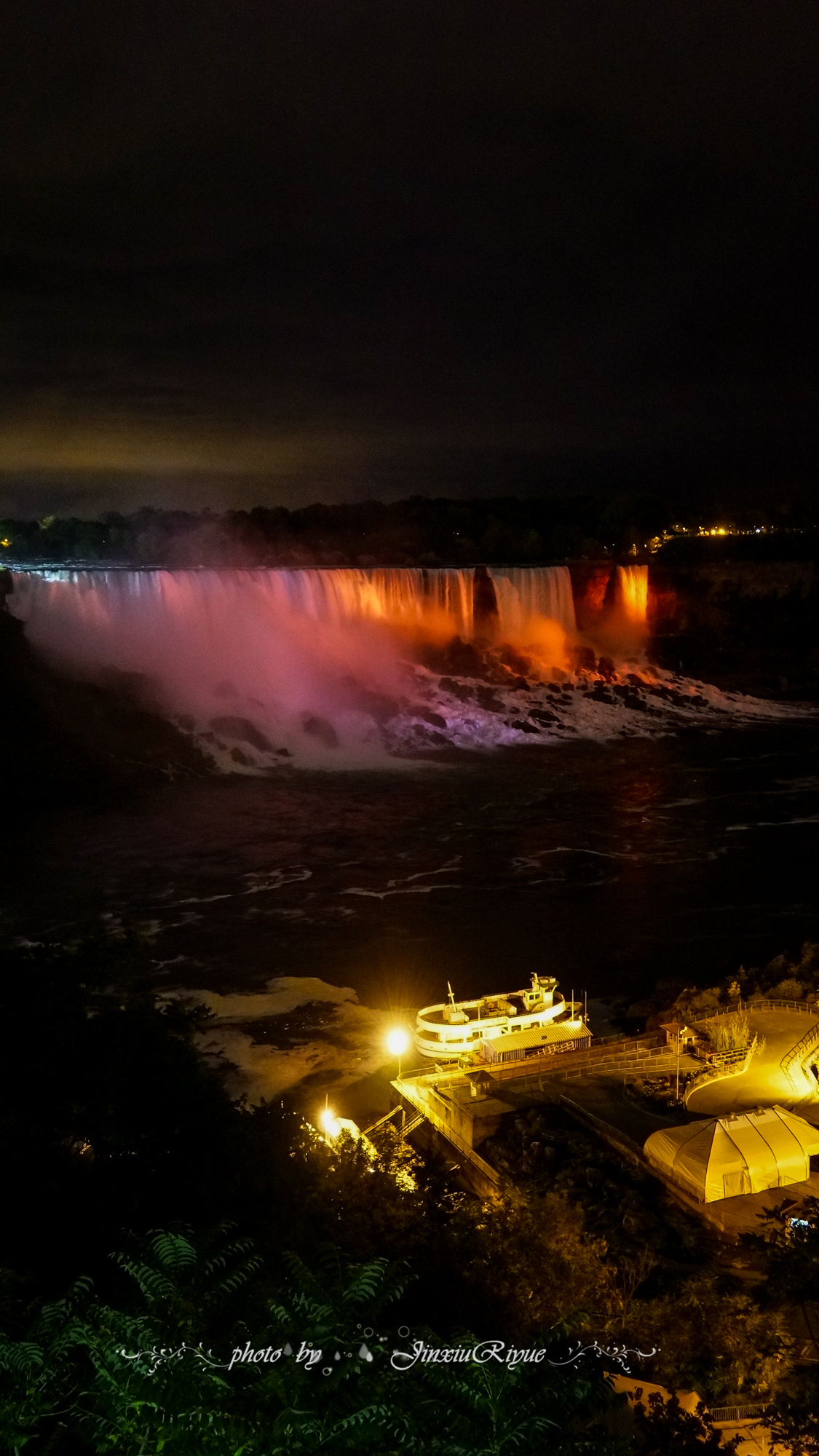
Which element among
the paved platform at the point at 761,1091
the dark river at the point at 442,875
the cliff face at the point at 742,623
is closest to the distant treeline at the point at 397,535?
the cliff face at the point at 742,623

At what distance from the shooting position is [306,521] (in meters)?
81.2

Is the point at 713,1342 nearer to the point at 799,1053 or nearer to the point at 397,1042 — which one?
the point at 799,1053

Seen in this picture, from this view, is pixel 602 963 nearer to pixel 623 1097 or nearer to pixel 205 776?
pixel 623 1097

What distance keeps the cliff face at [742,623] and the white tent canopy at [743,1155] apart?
130 ft

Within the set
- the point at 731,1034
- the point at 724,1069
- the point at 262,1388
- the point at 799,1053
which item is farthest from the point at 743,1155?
the point at 262,1388

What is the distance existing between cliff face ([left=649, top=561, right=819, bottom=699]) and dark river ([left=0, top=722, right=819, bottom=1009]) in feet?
56.3

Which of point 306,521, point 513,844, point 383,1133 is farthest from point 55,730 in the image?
point 306,521

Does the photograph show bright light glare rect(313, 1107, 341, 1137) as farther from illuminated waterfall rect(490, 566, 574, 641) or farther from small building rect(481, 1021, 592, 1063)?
illuminated waterfall rect(490, 566, 574, 641)

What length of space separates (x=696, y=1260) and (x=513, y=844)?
1540 centimetres

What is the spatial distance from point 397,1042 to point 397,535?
6919 centimetres

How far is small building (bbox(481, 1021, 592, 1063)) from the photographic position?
11.1m

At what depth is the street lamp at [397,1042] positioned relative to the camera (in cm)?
1205

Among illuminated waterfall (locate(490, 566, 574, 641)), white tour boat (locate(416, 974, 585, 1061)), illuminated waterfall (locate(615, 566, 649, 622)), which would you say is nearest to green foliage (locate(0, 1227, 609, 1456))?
white tour boat (locate(416, 974, 585, 1061))

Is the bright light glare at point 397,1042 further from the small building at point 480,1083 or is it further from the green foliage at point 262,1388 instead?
the green foliage at point 262,1388
